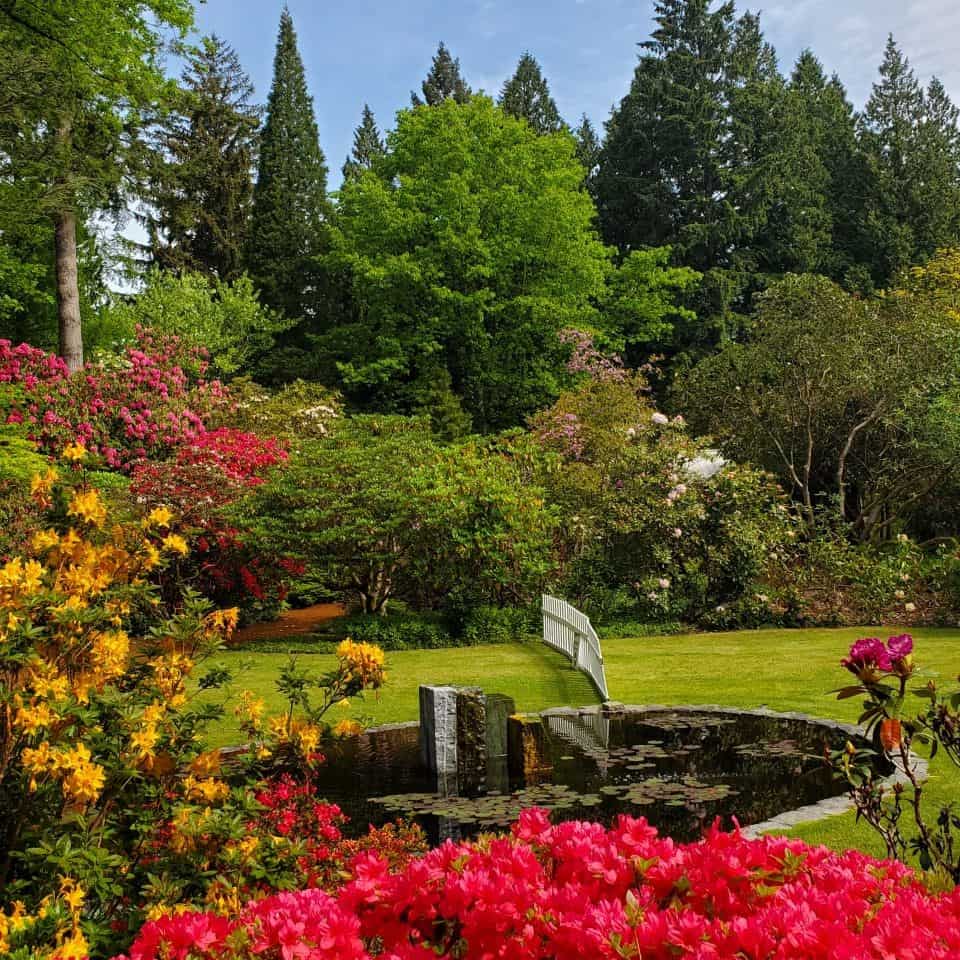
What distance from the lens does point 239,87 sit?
1326 inches

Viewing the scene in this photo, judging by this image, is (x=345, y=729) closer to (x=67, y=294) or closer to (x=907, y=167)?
(x=67, y=294)

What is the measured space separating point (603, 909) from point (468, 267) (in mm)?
23383

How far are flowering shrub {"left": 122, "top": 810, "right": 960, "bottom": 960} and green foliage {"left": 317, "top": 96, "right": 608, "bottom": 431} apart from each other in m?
21.9

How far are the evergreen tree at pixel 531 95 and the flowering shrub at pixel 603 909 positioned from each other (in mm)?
38135

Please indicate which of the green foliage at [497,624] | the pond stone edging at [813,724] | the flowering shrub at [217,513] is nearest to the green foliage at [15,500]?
the flowering shrub at [217,513]

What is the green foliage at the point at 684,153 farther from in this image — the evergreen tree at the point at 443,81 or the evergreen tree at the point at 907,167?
the evergreen tree at the point at 443,81

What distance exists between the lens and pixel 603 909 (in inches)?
68.3

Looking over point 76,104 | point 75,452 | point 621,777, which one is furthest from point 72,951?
point 76,104

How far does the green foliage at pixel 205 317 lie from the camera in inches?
992

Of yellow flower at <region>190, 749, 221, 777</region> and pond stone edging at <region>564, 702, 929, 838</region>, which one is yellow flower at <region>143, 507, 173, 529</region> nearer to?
yellow flower at <region>190, 749, 221, 777</region>

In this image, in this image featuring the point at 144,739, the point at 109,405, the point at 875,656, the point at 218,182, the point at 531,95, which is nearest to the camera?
the point at 875,656

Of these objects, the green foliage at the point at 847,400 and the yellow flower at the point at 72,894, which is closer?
the yellow flower at the point at 72,894

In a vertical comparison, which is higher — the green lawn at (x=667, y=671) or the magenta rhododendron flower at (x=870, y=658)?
the magenta rhododendron flower at (x=870, y=658)

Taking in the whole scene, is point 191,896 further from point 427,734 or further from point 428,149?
point 428,149
